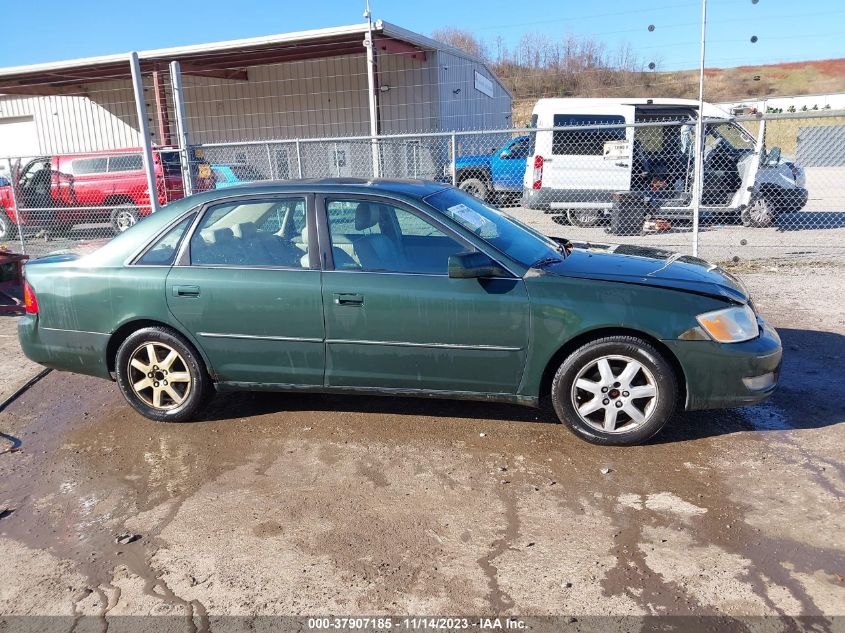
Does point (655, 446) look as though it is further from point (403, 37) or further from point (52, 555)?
point (403, 37)

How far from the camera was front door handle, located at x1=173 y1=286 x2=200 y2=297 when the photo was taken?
4266 mm

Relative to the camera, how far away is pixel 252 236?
4355 millimetres

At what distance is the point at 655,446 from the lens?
3.96 m

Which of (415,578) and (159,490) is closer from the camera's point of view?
(415,578)

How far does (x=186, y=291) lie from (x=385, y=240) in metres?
1.31

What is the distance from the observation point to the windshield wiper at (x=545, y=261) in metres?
4.04

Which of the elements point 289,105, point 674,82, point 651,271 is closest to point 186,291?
point 651,271

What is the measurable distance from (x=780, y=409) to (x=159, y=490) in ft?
12.8

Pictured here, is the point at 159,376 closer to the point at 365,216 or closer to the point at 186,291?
the point at 186,291

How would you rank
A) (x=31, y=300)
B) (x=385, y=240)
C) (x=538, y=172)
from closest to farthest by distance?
(x=385, y=240) < (x=31, y=300) < (x=538, y=172)

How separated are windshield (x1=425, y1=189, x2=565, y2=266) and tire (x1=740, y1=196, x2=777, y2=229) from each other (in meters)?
9.23

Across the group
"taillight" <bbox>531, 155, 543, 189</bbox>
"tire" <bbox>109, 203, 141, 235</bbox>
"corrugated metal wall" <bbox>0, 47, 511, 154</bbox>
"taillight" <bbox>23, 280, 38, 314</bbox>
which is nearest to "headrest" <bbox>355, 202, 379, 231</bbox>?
"taillight" <bbox>23, 280, 38, 314</bbox>

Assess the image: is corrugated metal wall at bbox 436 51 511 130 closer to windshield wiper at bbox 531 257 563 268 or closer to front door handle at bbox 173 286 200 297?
windshield wiper at bbox 531 257 563 268

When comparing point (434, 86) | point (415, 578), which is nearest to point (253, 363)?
point (415, 578)
